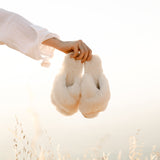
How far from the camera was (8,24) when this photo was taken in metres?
1.68

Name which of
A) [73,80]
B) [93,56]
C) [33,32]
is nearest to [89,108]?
[73,80]

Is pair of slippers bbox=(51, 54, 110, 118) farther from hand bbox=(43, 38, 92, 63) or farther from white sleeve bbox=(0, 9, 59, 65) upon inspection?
white sleeve bbox=(0, 9, 59, 65)

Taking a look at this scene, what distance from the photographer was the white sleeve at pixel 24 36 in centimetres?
161

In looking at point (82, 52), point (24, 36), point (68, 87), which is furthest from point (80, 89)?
point (24, 36)

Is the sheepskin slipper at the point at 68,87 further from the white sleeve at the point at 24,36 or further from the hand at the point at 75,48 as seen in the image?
the white sleeve at the point at 24,36

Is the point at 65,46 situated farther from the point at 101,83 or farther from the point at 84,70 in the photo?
the point at 101,83

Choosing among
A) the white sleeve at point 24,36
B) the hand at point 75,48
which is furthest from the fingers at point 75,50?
the white sleeve at point 24,36

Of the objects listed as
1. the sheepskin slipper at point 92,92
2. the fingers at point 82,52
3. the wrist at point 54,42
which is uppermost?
the wrist at point 54,42

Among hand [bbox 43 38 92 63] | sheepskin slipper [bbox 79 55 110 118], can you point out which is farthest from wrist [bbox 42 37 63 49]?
sheepskin slipper [bbox 79 55 110 118]

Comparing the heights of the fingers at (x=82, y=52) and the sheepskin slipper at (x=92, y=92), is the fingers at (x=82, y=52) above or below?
above

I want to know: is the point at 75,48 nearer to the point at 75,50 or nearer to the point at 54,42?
the point at 75,50

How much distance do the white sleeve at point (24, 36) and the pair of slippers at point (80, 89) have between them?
0.48ft

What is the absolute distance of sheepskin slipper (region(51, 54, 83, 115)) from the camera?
61.0 inches

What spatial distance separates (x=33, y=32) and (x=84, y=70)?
0.34m
